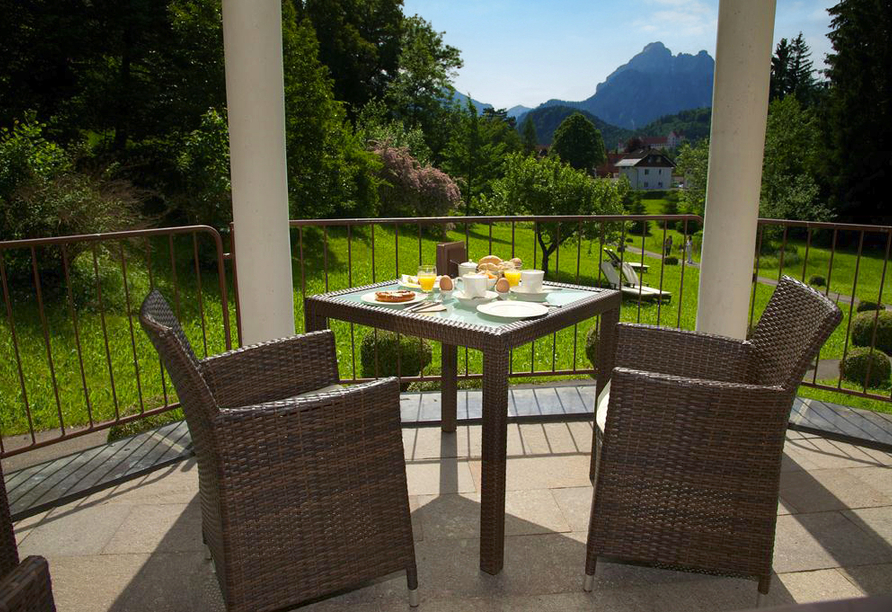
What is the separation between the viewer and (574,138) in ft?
188

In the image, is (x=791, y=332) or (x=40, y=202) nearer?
(x=791, y=332)

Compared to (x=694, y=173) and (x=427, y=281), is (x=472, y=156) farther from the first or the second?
(x=427, y=281)

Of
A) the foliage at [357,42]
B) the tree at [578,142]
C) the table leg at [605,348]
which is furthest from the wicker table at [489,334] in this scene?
the tree at [578,142]

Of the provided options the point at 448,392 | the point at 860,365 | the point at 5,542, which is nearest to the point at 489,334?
the point at 448,392

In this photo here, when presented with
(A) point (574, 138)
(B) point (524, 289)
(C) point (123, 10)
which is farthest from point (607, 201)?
(A) point (574, 138)

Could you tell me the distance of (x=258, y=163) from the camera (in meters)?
2.70

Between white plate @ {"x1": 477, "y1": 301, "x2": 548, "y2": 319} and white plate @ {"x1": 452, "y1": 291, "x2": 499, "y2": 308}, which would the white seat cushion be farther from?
white plate @ {"x1": 452, "y1": 291, "x2": 499, "y2": 308}

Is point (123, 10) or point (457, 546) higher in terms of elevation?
point (123, 10)

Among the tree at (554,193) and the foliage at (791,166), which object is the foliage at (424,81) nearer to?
the tree at (554,193)

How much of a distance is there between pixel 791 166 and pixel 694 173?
199 inches

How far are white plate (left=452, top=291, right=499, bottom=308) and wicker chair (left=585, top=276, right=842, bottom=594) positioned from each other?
0.68 metres

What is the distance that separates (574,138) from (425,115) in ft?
106

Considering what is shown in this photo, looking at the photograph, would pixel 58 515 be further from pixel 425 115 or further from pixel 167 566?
pixel 425 115

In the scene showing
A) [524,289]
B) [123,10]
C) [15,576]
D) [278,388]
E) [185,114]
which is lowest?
[278,388]
